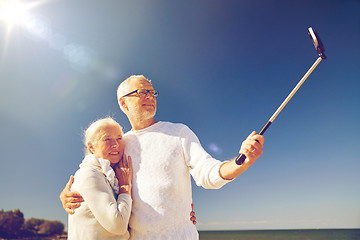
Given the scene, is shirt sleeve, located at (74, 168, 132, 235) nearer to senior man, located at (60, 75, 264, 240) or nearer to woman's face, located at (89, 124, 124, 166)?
senior man, located at (60, 75, 264, 240)

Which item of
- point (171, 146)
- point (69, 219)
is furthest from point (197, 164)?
point (69, 219)

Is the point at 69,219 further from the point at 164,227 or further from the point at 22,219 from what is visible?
the point at 22,219

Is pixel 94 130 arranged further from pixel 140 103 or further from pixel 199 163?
pixel 199 163

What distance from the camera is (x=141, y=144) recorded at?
2908 mm

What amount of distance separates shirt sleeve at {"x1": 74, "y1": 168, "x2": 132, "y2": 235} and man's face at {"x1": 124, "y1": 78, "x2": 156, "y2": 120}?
76 cm

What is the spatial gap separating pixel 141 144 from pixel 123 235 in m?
0.83

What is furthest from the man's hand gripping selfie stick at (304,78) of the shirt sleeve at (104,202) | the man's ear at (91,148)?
the man's ear at (91,148)

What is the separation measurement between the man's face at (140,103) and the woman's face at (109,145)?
27 cm

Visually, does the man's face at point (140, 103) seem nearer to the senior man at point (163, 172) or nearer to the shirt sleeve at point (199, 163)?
the senior man at point (163, 172)

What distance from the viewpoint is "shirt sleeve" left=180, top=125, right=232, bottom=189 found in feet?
7.79

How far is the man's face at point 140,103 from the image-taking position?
302 centimetres

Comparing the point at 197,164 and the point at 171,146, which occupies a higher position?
the point at 171,146

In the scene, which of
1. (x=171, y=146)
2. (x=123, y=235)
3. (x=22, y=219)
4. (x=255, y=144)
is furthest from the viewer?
(x=22, y=219)

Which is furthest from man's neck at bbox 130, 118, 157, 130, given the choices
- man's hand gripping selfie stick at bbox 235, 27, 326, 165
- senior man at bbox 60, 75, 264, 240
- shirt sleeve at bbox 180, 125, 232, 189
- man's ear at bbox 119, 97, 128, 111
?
man's hand gripping selfie stick at bbox 235, 27, 326, 165
